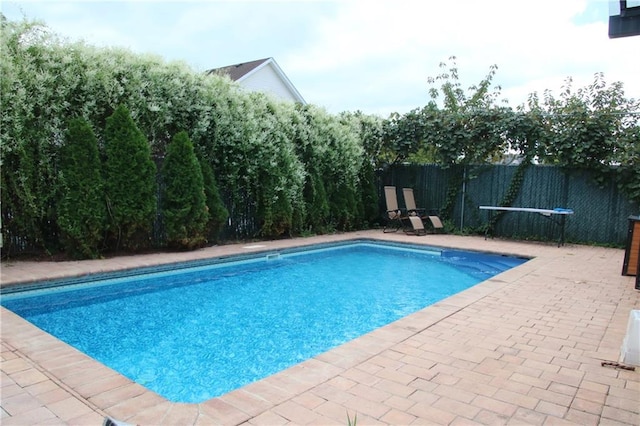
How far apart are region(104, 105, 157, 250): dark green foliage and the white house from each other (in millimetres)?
11406

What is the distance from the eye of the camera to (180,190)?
22.5 ft

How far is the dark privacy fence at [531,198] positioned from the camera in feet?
29.1

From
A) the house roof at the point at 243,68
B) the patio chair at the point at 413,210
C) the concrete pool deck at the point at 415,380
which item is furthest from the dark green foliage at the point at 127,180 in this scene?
the house roof at the point at 243,68

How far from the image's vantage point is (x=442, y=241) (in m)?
9.02

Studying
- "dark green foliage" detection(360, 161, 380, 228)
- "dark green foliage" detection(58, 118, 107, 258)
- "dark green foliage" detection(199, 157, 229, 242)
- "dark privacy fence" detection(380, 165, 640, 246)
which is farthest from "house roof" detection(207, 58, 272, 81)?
"dark green foliage" detection(58, 118, 107, 258)

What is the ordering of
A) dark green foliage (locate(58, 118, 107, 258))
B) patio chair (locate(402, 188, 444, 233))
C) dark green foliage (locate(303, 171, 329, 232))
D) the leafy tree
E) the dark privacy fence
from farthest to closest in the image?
patio chair (locate(402, 188, 444, 233)), dark green foliage (locate(303, 171, 329, 232)), the dark privacy fence, the leafy tree, dark green foliage (locate(58, 118, 107, 258))

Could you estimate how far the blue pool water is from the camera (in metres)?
3.16

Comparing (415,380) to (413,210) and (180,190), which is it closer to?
(180,190)

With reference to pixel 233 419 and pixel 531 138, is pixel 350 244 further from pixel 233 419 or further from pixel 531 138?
pixel 233 419

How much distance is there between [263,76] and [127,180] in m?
13.7

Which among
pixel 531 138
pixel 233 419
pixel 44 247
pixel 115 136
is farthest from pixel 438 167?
pixel 233 419

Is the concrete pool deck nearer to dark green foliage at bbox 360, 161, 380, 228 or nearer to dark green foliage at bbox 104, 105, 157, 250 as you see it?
dark green foliage at bbox 104, 105, 157, 250

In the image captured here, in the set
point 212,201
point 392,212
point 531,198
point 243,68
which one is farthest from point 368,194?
point 243,68

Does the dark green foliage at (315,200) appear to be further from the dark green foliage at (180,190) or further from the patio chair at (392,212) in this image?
the dark green foliage at (180,190)
